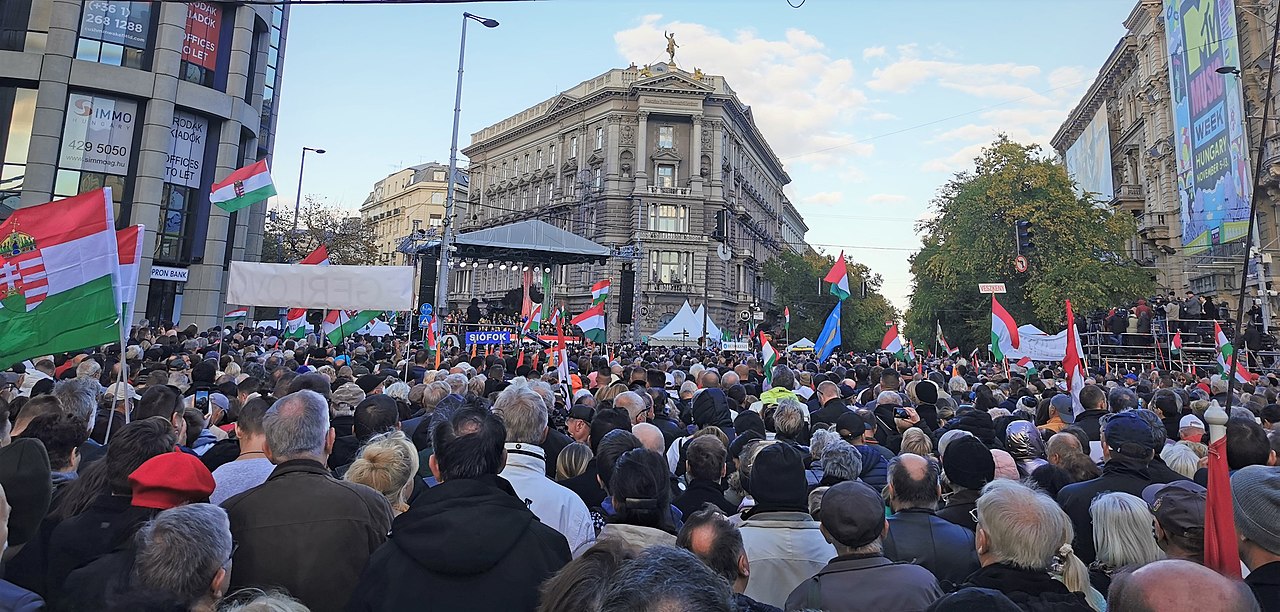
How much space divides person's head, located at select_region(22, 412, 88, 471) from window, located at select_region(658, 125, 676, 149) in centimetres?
6246

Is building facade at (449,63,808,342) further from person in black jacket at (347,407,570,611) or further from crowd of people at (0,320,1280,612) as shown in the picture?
person in black jacket at (347,407,570,611)

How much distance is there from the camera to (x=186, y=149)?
96.0ft

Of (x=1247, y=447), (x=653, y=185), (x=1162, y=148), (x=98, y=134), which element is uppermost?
(x=653, y=185)

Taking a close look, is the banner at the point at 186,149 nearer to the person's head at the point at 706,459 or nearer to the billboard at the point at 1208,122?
the person's head at the point at 706,459

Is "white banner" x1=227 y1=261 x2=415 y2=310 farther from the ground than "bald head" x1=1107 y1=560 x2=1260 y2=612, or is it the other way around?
"white banner" x1=227 y1=261 x2=415 y2=310

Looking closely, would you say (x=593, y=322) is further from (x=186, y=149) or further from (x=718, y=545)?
(x=718, y=545)

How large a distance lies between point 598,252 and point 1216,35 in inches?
1059

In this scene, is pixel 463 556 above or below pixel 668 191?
below

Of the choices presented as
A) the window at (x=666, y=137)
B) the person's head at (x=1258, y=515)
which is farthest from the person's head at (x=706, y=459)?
the window at (x=666, y=137)

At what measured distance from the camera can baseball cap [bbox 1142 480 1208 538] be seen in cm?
298

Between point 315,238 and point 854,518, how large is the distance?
48.9 meters

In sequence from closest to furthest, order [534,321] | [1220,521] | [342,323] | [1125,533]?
[1220,521] → [1125,533] → [342,323] → [534,321]

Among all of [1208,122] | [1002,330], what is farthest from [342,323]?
[1208,122]

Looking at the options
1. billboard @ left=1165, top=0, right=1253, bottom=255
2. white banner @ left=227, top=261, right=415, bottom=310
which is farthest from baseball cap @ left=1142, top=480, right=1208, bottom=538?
billboard @ left=1165, top=0, right=1253, bottom=255
